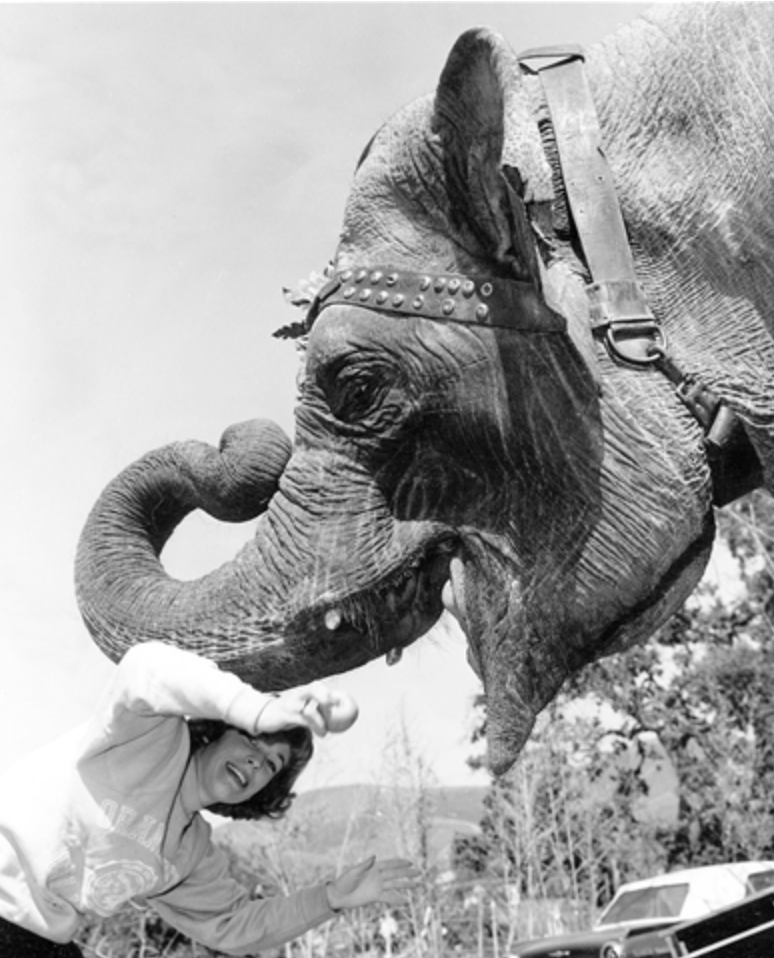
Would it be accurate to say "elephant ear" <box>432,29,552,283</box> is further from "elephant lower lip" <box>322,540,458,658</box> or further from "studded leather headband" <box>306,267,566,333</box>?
"elephant lower lip" <box>322,540,458,658</box>

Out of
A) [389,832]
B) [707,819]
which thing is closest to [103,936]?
[389,832]

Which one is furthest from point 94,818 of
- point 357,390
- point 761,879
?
point 761,879

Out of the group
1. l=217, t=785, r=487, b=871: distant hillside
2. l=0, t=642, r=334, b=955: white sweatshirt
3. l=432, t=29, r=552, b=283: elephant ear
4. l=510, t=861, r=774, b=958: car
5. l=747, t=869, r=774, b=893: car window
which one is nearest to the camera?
l=432, t=29, r=552, b=283: elephant ear

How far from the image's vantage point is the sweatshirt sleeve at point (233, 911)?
2750 mm

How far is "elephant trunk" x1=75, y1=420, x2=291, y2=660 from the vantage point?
91.5 inches

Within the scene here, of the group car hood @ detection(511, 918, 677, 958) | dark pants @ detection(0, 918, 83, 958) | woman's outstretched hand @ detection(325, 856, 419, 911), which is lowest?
car hood @ detection(511, 918, 677, 958)

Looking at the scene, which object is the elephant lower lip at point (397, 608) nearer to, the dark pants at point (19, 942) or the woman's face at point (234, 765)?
the woman's face at point (234, 765)

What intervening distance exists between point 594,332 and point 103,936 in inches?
506

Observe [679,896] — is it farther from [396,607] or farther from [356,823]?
[396,607]

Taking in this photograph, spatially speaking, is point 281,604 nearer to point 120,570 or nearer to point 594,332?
point 120,570

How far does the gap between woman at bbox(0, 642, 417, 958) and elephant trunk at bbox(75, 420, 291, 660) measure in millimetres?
130

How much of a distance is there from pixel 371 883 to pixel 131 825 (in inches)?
18.9

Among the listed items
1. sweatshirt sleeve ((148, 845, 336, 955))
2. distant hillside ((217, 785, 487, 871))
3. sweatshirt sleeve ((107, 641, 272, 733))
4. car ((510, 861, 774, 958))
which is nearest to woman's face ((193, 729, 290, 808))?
sweatshirt sleeve ((148, 845, 336, 955))

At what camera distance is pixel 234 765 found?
268cm
